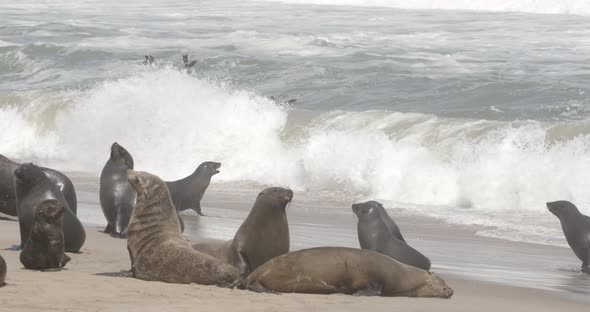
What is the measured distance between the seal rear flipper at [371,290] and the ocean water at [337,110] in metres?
4.53

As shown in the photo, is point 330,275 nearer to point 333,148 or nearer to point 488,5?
point 333,148

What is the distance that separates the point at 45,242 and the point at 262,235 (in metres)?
1.40

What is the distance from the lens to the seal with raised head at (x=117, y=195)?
33.6ft

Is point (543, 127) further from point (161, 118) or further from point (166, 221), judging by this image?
point (166, 221)

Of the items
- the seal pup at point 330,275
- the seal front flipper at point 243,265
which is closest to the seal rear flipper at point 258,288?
the seal pup at point 330,275

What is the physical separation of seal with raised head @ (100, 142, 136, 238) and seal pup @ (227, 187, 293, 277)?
2391mm

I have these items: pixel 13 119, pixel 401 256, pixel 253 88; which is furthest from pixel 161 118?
pixel 401 256

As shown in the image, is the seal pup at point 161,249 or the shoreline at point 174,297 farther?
the seal pup at point 161,249

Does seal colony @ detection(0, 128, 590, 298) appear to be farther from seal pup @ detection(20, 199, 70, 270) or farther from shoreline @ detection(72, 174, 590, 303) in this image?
shoreline @ detection(72, 174, 590, 303)

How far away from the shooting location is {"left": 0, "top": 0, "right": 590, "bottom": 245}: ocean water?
1486 cm

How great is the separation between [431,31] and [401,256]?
2790cm

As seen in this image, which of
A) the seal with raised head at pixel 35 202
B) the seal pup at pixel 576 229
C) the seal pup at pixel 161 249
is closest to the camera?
the seal pup at pixel 161 249

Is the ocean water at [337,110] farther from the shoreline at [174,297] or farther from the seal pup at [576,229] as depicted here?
the shoreline at [174,297]

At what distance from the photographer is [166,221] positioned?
7652mm
